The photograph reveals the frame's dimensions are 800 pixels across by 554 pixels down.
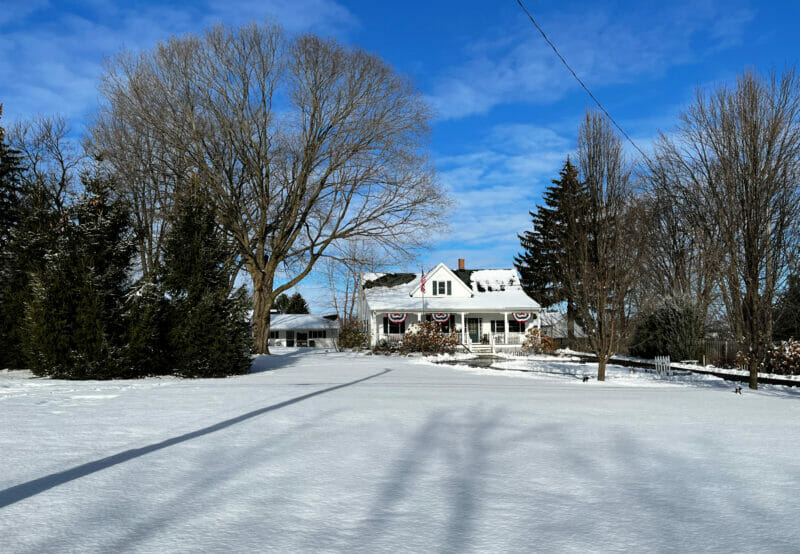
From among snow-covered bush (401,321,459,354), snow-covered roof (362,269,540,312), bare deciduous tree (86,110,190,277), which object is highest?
bare deciduous tree (86,110,190,277)

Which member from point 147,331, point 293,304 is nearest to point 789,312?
point 147,331

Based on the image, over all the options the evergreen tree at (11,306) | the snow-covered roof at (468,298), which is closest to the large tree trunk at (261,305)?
the snow-covered roof at (468,298)

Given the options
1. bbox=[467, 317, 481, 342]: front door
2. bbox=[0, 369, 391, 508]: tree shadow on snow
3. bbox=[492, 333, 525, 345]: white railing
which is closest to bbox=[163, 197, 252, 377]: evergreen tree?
bbox=[0, 369, 391, 508]: tree shadow on snow

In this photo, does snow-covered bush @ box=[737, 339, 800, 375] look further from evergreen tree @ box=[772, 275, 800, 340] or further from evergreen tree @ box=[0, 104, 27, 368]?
evergreen tree @ box=[0, 104, 27, 368]

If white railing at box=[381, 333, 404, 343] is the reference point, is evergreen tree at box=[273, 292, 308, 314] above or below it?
above

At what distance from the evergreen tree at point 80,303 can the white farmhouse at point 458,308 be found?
2180 cm

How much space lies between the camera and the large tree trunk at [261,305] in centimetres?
2797

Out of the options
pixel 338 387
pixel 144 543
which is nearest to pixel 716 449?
pixel 144 543

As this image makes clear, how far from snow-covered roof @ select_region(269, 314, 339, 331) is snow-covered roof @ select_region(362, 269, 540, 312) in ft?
71.1

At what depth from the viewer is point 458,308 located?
36.8 metres

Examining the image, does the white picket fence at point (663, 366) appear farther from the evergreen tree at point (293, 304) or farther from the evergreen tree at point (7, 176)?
the evergreen tree at point (293, 304)

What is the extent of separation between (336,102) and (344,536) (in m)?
24.6

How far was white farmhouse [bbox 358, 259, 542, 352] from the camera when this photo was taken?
36.5m

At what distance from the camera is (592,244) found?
15.8 m
